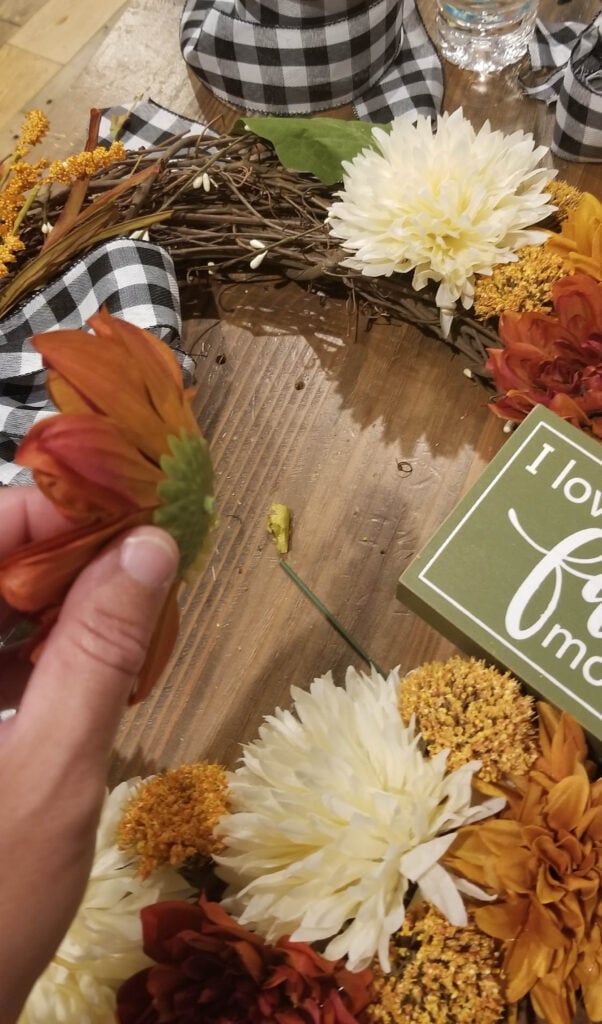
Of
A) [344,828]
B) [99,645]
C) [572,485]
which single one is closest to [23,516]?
[99,645]

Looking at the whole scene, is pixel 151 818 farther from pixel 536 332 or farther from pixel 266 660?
pixel 536 332

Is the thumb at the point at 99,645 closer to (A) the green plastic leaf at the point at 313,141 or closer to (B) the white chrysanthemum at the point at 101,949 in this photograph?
(B) the white chrysanthemum at the point at 101,949

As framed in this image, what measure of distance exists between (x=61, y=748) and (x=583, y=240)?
0.56 metres

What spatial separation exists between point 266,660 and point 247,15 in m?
0.71

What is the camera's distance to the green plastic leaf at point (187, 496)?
0.40 metres

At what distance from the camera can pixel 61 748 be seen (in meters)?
0.41

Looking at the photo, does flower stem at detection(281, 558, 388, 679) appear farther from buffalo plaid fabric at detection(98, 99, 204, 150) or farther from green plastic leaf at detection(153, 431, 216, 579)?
buffalo plaid fabric at detection(98, 99, 204, 150)

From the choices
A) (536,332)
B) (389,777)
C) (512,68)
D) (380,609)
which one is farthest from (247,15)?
(389,777)

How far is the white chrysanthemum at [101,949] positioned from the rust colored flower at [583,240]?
1.89 feet

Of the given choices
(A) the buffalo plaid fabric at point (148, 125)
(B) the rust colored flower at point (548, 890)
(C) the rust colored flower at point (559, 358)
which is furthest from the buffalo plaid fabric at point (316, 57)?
(B) the rust colored flower at point (548, 890)

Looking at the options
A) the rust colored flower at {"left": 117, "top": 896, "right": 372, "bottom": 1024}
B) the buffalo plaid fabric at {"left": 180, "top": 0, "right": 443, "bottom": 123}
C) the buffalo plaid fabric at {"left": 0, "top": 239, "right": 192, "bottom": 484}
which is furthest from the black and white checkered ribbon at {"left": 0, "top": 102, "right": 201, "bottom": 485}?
the rust colored flower at {"left": 117, "top": 896, "right": 372, "bottom": 1024}

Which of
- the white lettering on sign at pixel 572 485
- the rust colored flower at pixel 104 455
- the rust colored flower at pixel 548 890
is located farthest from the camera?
the white lettering on sign at pixel 572 485

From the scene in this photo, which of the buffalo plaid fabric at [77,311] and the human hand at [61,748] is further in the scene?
the buffalo plaid fabric at [77,311]

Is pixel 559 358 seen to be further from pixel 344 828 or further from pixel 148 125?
pixel 148 125
